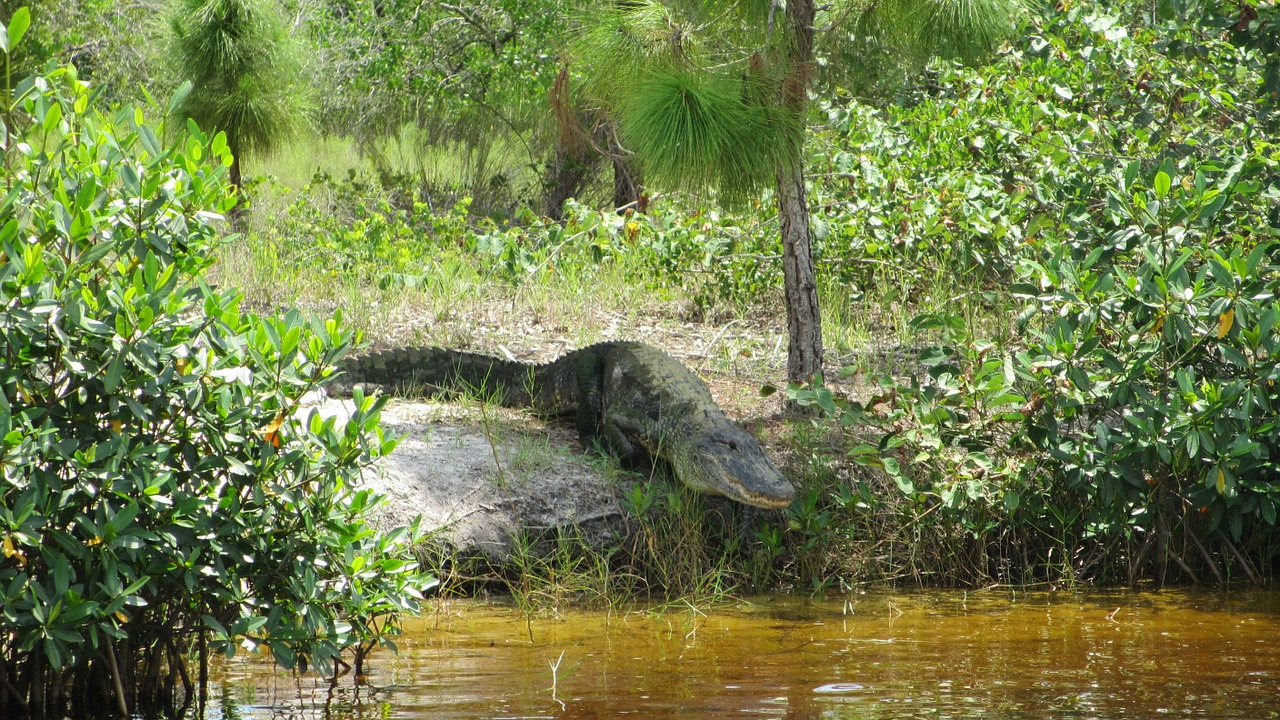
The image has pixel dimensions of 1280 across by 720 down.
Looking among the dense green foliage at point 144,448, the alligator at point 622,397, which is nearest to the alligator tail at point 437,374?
the alligator at point 622,397

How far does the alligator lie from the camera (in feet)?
16.1

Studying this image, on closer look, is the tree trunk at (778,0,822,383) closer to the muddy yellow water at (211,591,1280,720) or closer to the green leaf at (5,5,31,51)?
the muddy yellow water at (211,591,1280,720)

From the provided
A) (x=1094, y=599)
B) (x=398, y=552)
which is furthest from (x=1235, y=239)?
(x=398, y=552)

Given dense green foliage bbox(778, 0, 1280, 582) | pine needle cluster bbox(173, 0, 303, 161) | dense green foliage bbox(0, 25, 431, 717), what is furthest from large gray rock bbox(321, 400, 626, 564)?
pine needle cluster bbox(173, 0, 303, 161)

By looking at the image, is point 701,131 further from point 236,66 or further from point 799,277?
point 236,66

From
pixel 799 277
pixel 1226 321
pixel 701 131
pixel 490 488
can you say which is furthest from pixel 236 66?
pixel 1226 321

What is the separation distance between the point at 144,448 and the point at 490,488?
2383 millimetres

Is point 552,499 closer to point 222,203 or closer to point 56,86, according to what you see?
point 222,203

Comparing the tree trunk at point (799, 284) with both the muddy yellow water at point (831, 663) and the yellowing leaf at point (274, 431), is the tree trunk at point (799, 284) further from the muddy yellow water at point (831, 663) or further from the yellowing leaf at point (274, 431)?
the yellowing leaf at point (274, 431)

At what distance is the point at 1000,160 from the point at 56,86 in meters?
5.52

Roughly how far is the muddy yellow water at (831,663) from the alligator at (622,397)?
61 centimetres

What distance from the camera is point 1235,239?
15.6 ft

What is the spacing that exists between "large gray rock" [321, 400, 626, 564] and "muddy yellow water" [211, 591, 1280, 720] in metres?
0.37

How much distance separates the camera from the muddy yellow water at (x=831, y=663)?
3.16 m
